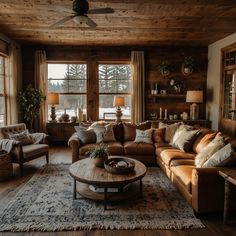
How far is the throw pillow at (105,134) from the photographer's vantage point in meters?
5.23

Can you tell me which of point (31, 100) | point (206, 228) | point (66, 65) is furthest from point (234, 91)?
point (31, 100)

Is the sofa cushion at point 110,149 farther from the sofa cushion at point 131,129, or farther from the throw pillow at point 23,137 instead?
the throw pillow at point 23,137

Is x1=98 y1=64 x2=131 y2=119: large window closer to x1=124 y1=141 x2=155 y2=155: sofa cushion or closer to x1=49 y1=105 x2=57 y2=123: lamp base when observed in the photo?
x1=49 y1=105 x2=57 y2=123: lamp base

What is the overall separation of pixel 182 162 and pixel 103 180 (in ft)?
4.53

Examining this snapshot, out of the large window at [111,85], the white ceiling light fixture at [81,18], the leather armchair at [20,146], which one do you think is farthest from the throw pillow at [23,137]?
the white ceiling light fixture at [81,18]

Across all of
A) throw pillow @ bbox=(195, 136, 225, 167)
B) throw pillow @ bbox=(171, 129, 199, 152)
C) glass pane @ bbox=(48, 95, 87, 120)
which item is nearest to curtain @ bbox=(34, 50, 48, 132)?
glass pane @ bbox=(48, 95, 87, 120)

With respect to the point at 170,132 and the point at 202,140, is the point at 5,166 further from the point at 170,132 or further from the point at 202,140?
the point at 202,140

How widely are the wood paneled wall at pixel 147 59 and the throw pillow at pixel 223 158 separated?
4.07 meters

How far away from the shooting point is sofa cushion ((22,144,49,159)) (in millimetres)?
4571

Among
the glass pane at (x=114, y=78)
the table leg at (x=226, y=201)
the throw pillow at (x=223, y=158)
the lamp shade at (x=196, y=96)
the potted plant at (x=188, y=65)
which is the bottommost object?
the table leg at (x=226, y=201)

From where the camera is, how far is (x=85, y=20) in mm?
3258

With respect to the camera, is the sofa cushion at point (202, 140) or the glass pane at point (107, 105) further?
the glass pane at point (107, 105)

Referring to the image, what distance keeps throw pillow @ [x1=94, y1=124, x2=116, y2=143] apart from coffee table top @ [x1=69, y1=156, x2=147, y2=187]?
1.55 meters

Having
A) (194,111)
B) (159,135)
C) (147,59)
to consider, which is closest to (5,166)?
(159,135)
